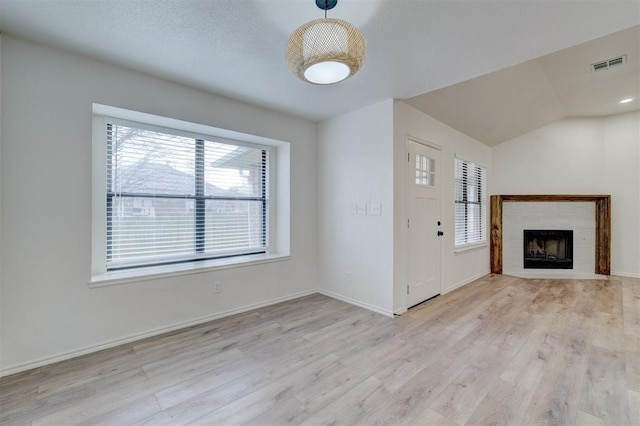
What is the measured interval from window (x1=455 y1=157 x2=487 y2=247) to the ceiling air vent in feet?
5.82

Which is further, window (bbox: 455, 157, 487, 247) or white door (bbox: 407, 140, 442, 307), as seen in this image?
window (bbox: 455, 157, 487, 247)

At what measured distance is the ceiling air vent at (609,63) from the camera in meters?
2.96

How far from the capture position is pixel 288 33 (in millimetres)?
1958

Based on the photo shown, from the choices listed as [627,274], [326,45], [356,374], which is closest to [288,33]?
[326,45]

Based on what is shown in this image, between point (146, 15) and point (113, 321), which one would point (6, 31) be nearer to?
point (146, 15)

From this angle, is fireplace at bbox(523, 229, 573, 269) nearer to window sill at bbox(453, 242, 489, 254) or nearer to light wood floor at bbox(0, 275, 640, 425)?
window sill at bbox(453, 242, 489, 254)

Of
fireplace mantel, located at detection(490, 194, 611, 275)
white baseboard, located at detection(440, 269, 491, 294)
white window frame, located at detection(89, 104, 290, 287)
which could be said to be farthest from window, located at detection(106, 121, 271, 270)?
fireplace mantel, located at detection(490, 194, 611, 275)

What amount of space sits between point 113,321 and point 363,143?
3.15 meters

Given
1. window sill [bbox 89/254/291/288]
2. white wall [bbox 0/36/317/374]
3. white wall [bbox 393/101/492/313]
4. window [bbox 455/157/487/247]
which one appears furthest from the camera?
window [bbox 455/157/487/247]

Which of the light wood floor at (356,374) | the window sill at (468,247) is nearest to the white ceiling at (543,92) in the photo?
the window sill at (468,247)

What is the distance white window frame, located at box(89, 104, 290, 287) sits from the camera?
253 centimetres

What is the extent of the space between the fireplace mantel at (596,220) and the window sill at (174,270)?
4128mm

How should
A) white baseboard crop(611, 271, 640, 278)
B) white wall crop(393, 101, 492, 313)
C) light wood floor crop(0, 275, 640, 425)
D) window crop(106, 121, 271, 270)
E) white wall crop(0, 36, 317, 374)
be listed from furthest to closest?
white baseboard crop(611, 271, 640, 278) < white wall crop(393, 101, 492, 313) < window crop(106, 121, 271, 270) < white wall crop(0, 36, 317, 374) < light wood floor crop(0, 275, 640, 425)

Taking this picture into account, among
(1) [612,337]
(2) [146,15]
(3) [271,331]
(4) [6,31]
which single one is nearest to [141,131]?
(4) [6,31]
